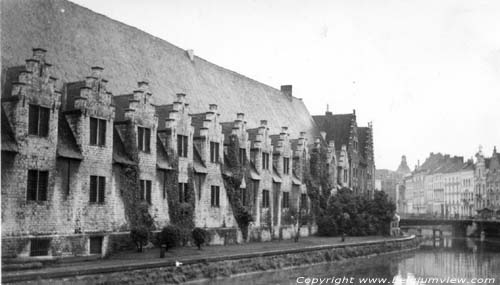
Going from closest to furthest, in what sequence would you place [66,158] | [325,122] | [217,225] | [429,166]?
[66,158] → [217,225] → [325,122] → [429,166]

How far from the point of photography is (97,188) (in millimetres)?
34125

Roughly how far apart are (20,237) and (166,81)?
20.5 meters

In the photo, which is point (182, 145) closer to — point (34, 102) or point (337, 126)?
point (34, 102)

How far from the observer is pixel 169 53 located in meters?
50.6

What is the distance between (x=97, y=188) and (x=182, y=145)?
29.1ft

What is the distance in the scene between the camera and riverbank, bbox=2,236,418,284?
25781mm

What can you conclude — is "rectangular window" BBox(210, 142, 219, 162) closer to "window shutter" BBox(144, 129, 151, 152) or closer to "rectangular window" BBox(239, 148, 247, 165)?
"rectangular window" BBox(239, 148, 247, 165)

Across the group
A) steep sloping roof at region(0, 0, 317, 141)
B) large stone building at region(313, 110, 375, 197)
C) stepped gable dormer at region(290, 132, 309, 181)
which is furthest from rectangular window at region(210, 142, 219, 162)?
large stone building at region(313, 110, 375, 197)

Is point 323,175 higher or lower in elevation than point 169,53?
lower

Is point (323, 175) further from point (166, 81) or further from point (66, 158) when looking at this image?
point (66, 158)

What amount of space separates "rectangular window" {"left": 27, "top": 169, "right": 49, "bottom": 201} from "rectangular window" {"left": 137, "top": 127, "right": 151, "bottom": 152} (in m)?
7.54

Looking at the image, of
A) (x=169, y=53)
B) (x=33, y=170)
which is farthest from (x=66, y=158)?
(x=169, y=53)

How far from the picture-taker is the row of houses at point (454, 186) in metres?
125

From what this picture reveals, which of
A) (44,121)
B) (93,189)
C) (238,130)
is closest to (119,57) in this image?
(238,130)
